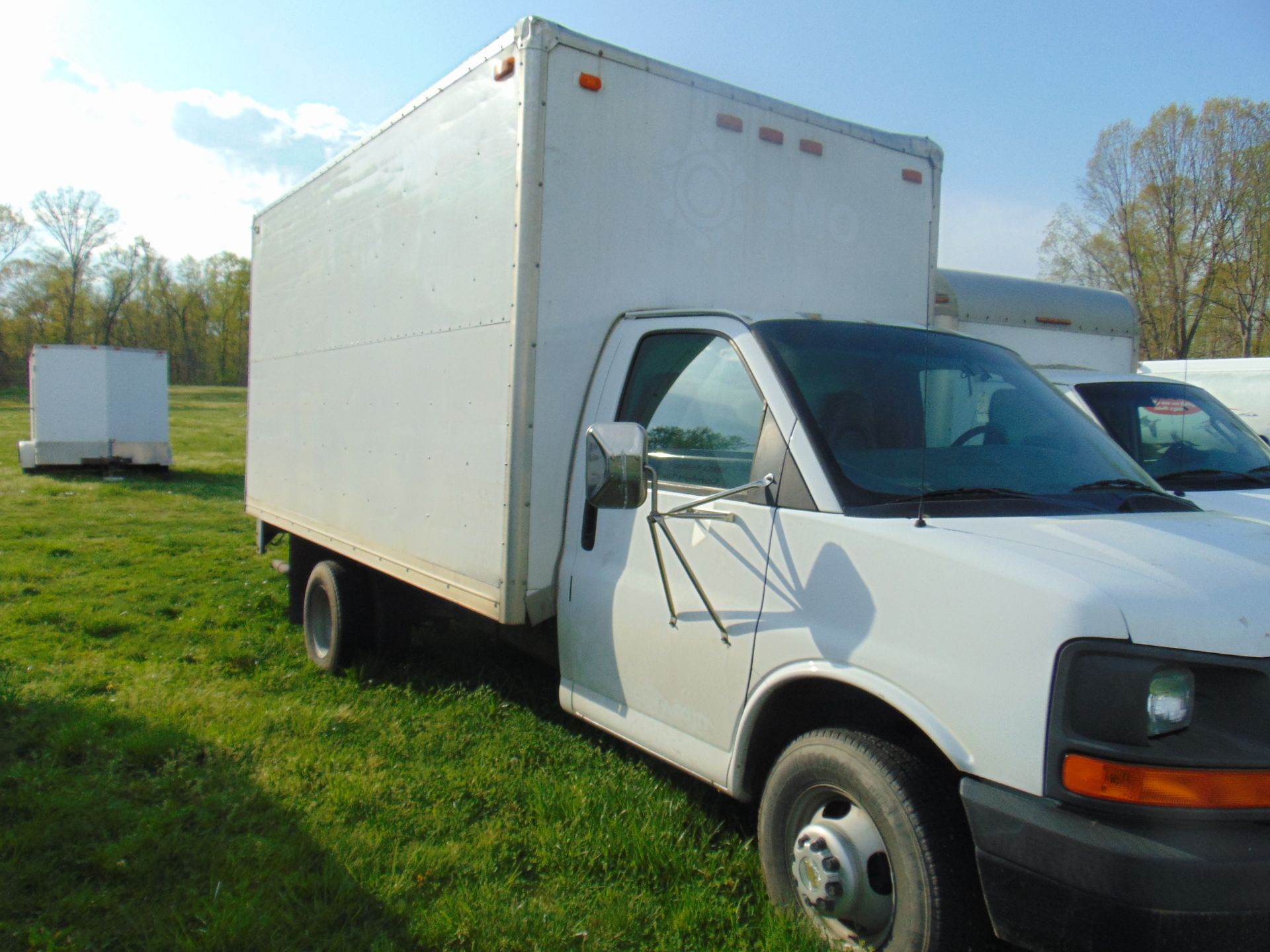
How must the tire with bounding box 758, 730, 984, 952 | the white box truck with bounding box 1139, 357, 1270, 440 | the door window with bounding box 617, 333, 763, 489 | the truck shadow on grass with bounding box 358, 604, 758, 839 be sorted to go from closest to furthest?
the tire with bounding box 758, 730, 984, 952 → the door window with bounding box 617, 333, 763, 489 → the truck shadow on grass with bounding box 358, 604, 758, 839 → the white box truck with bounding box 1139, 357, 1270, 440

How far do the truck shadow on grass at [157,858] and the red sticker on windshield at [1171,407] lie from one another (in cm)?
537

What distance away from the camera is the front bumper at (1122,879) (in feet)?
7.10

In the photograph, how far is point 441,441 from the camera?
4871mm

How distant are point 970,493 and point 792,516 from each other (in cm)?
55

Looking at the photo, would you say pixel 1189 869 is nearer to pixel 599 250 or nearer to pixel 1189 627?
pixel 1189 627

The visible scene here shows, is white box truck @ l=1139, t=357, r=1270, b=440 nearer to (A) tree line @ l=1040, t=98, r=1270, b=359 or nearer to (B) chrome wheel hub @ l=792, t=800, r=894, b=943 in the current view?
(A) tree line @ l=1040, t=98, r=1270, b=359

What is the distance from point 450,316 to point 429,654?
2.72 metres

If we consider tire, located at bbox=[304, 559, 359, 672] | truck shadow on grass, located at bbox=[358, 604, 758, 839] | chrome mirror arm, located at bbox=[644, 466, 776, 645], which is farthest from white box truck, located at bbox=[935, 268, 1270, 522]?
tire, located at bbox=[304, 559, 359, 672]

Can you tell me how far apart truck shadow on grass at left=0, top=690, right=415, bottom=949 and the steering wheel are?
8.01ft

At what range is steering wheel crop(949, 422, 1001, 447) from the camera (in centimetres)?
337

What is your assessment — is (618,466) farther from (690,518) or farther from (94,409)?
(94,409)

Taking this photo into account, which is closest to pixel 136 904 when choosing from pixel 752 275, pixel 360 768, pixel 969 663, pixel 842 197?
pixel 360 768

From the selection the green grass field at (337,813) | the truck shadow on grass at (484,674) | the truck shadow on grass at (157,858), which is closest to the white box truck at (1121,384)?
the truck shadow on grass at (484,674)

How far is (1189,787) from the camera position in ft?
7.36
